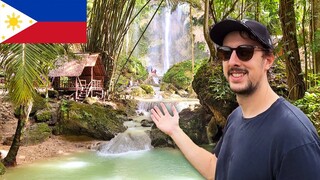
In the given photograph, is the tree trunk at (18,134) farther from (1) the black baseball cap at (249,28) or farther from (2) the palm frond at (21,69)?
(1) the black baseball cap at (249,28)

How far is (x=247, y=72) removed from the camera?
4.47 feet

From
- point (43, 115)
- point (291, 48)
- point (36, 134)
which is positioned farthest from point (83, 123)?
point (291, 48)

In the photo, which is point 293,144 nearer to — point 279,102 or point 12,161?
point 279,102

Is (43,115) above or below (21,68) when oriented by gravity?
below

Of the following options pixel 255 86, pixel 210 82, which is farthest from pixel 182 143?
pixel 210 82

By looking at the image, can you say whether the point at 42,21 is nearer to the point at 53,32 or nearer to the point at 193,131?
the point at 53,32

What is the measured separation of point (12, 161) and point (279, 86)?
6022 mm

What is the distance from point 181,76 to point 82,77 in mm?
9328

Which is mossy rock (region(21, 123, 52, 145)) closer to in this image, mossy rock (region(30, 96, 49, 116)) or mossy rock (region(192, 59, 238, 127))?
mossy rock (region(30, 96, 49, 116))

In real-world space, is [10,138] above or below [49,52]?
below

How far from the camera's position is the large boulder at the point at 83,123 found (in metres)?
10.8

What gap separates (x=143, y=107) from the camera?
1633cm

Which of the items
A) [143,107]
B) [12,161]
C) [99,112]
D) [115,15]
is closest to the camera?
[12,161]

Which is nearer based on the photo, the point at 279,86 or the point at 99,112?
the point at 279,86
